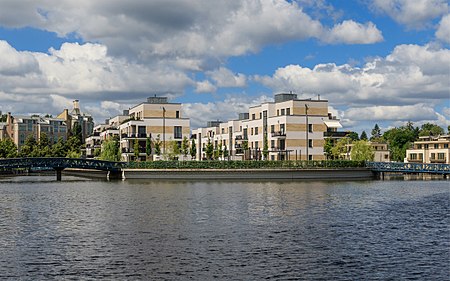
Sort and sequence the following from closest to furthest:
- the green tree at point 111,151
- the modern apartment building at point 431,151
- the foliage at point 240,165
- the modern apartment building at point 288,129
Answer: the foliage at point 240,165
the modern apartment building at point 288,129
the green tree at point 111,151
the modern apartment building at point 431,151

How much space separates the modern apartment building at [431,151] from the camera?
5197 inches

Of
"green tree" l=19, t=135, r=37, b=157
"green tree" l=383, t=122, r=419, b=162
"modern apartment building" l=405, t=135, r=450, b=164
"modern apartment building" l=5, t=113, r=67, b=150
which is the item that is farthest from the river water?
"modern apartment building" l=5, t=113, r=67, b=150

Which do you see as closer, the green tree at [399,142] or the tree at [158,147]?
the tree at [158,147]

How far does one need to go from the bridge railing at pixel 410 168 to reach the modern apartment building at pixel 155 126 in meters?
40.5

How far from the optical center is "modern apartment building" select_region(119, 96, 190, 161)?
120625 millimetres

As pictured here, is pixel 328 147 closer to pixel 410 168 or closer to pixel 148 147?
pixel 410 168

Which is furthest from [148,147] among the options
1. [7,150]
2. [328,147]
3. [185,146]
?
[7,150]

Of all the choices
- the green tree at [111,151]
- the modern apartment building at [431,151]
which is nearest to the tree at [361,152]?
the modern apartment building at [431,151]

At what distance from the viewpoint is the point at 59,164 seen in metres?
99.1

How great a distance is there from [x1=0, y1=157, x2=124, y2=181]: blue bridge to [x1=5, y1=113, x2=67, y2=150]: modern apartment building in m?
88.0

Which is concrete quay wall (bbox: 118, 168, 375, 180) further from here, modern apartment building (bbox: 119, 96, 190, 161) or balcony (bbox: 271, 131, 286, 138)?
modern apartment building (bbox: 119, 96, 190, 161)

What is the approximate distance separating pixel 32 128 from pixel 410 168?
130 metres

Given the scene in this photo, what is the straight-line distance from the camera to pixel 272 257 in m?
27.0

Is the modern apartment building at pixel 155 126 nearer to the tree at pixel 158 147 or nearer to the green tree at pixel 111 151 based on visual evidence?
the tree at pixel 158 147
